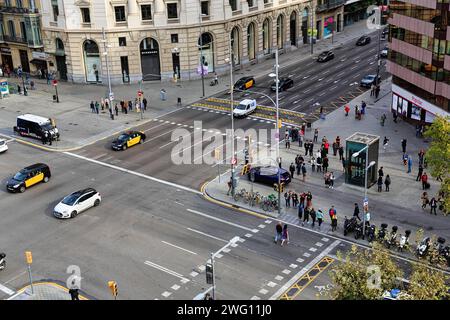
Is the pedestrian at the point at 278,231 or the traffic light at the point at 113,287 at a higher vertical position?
the traffic light at the point at 113,287

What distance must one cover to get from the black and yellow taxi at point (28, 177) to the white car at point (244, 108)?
24789 millimetres

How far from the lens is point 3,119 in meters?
72.2

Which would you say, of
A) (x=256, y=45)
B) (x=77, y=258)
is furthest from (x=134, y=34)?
(x=77, y=258)

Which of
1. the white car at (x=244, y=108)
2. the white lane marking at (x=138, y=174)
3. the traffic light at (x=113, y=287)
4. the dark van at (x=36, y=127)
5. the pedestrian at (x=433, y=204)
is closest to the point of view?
the traffic light at (x=113, y=287)

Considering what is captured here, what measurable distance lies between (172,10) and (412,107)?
1430 inches

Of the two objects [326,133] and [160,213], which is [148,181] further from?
[326,133]

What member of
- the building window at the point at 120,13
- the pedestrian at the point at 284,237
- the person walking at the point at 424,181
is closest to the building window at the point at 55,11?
the building window at the point at 120,13

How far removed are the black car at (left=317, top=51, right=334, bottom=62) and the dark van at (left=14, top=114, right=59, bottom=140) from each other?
4720 centimetres

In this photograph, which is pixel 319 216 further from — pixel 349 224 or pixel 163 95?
pixel 163 95

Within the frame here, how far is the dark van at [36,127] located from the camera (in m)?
63.7

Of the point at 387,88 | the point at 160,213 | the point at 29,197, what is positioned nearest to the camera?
the point at 160,213

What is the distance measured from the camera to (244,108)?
7094 centimetres

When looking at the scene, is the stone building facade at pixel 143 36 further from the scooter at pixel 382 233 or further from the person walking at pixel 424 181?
the scooter at pixel 382 233

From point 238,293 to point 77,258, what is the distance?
1191 cm
